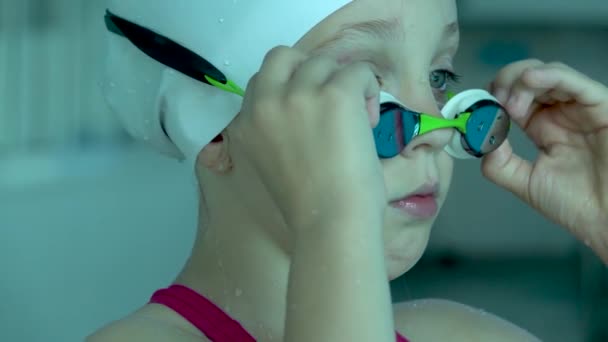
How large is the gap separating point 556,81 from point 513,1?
0.69m

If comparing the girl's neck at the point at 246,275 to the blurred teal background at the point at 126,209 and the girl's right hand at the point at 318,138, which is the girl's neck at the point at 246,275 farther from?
the blurred teal background at the point at 126,209

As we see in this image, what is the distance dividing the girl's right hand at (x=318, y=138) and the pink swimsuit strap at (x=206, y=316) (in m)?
0.28

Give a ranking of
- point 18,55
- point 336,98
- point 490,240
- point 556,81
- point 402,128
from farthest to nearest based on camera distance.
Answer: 1. point 490,240
2. point 18,55
3. point 556,81
4. point 402,128
5. point 336,98

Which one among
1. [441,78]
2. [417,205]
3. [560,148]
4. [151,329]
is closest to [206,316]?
[151,329]

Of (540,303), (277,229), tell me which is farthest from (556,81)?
(540,303)

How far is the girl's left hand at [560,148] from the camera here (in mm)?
1209

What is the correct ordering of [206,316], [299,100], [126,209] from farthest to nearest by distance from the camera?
[126,209]
[206,316]
[299,100]

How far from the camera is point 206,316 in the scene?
3.79 feet

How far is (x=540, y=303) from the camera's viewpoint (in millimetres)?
1968

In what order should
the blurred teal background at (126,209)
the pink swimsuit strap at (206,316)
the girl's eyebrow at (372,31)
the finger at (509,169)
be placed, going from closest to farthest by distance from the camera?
1. the girl's eyebrow at (372,31)
2. the pink swimsuit strap at (206,316)
3. the finger at (509,169)
4. the blurred teal background at (126,209)

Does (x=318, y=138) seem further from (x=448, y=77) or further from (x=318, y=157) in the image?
(x=448, y=77)

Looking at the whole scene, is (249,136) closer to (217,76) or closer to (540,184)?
(217,76)

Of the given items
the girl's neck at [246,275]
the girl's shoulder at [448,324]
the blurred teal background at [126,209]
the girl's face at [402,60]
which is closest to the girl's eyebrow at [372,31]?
the girl's face at [402,60]

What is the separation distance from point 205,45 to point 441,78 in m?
0.27
